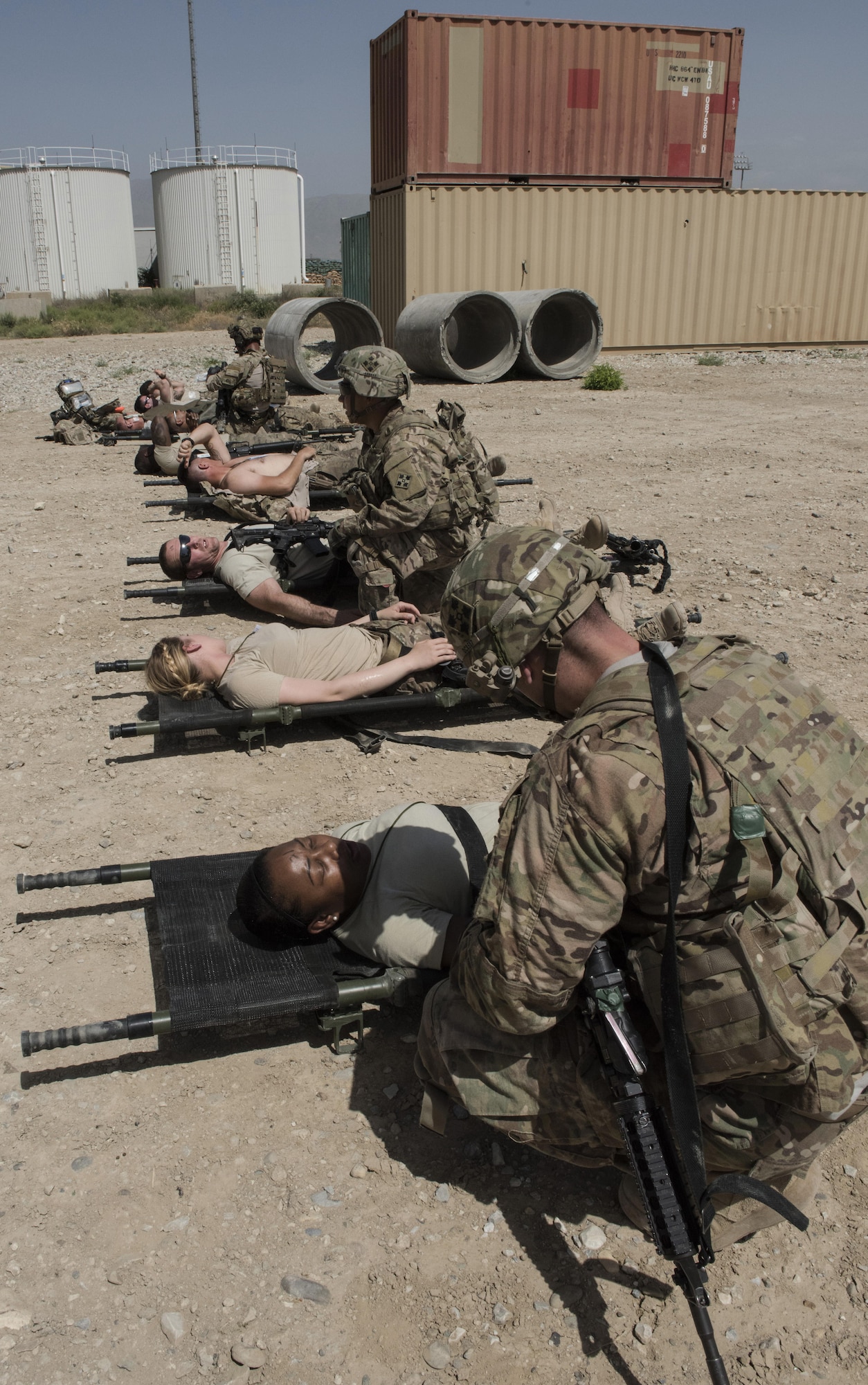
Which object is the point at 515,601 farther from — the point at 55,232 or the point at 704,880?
the point at 55,232

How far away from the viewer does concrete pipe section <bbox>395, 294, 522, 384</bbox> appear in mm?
13578

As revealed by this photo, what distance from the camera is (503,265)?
52.1 feet

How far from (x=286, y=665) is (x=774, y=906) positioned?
9.58 feet

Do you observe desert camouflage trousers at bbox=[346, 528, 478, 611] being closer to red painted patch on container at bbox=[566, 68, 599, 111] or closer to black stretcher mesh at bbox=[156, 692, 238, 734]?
black stretcher mesh at bbox=[156, 692, 238, 734]

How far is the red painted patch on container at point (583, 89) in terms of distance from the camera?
16.2m

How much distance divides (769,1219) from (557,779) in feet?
3.52

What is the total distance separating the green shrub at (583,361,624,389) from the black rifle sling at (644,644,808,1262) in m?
12.4

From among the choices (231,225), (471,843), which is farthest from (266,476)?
(231,225)

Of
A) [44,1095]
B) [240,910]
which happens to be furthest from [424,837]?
[44,1095]

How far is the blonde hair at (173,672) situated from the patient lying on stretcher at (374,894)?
A: 162cm

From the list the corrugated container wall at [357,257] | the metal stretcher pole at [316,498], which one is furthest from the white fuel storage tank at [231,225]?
the metal stretcher pole at [316,498]

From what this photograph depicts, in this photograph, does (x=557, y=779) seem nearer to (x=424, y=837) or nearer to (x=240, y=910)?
(x=424, y=837)

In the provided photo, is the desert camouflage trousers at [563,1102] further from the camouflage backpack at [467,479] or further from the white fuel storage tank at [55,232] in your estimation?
the white fuel storage tank at [55,232]

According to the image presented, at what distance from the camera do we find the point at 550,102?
52.7ft
